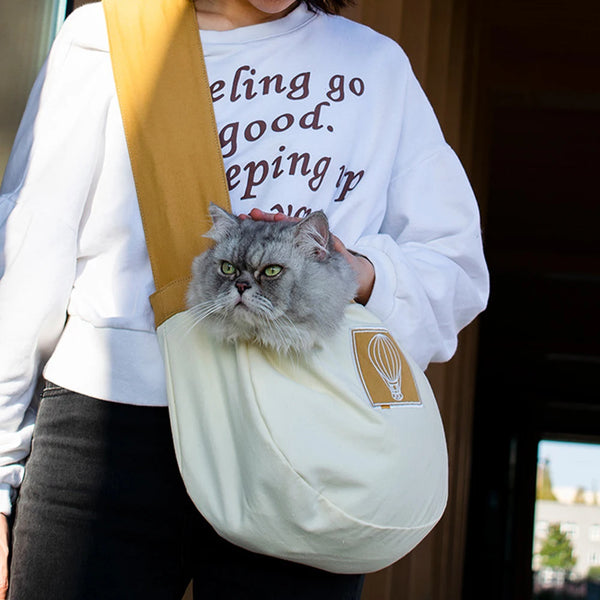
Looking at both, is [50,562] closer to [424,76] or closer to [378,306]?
[378,306]

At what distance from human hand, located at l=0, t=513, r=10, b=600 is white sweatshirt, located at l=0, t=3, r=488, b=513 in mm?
21

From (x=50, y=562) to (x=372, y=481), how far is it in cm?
41

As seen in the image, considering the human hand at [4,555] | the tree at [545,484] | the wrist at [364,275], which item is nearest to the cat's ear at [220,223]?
the wrist at [364,275]

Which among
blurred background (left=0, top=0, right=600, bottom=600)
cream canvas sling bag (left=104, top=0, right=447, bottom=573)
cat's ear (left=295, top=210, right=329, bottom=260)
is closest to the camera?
cream canvas sling bag (left=104, top=0, right=447, bottom=573)

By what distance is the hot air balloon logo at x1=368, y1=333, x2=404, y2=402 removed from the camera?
37.6 inches

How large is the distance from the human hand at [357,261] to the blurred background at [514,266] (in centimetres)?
105

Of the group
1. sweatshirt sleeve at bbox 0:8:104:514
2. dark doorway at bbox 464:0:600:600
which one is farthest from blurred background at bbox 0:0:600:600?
sweatshirt sleeve at bbox 0:8:104:514

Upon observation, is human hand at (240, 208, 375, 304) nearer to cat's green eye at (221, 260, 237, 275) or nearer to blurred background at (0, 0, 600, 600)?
cat's green eye at (221, 260, 237, 275)

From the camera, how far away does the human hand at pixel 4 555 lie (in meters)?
1.06

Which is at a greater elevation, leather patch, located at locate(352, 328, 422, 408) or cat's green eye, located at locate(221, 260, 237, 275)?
cat's green eye, located at locate(221, 260, 237, 275)

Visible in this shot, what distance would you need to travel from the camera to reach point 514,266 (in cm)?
801

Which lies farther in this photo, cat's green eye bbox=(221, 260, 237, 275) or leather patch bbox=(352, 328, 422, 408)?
A: cat's green eye bbox=(221, 260, 237, 275)

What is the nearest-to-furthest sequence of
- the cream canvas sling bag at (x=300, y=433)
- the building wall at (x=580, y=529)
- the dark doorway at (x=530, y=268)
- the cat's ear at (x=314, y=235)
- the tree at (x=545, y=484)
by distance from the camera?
the cream canvas sling bag at (x=300, y=433) → the cat's ear at (x=314, y=235) → the dark doorway at (x=530, y=268) → the tree at (x=545, y=484) → the building wall at (x=580, y=529)

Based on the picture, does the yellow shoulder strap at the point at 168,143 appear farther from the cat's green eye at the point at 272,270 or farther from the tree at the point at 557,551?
the tree at the point at 557,551
